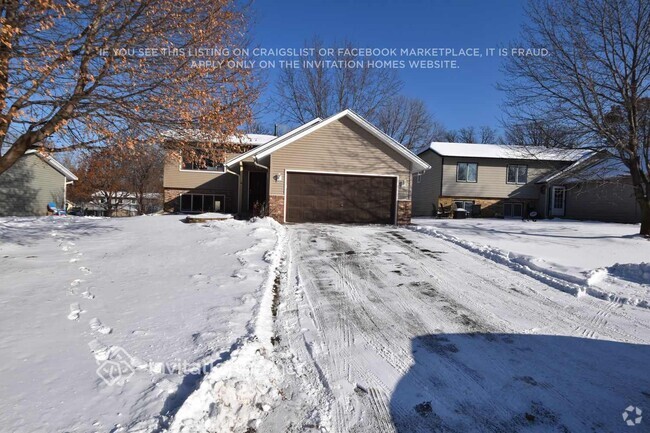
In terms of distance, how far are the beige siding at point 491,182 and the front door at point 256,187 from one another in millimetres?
11923

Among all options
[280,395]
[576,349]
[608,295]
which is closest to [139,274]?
[280,395]

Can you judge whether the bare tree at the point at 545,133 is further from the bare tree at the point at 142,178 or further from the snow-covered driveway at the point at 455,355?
the bare tree at the point at 142,178

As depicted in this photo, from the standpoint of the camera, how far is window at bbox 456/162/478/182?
2545 cm

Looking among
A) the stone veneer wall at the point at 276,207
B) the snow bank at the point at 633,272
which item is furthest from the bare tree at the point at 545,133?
the stone veneer wall at the point at 276,207

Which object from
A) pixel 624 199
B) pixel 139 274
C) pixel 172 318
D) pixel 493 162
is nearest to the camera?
pixel 172 318

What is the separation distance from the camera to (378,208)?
16266mm

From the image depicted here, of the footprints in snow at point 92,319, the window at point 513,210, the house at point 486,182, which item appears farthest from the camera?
the window at point 513,210

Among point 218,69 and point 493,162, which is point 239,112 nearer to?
point 218,69

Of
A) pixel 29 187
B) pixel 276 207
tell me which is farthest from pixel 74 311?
pixel 29 187

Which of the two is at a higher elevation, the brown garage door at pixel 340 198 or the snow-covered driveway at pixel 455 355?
the brown garage door at pixel 340 198

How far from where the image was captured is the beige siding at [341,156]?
15680mm

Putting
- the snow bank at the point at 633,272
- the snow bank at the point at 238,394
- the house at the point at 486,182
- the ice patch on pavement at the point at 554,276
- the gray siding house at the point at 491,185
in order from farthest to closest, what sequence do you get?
the house at the point at 486,182 → the gray siding house at the point at 491,185 → the snow bank at the point at 633,272 → the ice patch on pavement at the point at 554,276 → the snow bank at the point at 238,394

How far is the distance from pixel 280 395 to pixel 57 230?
1132 centimetres

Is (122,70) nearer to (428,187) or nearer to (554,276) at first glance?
(554,276)
